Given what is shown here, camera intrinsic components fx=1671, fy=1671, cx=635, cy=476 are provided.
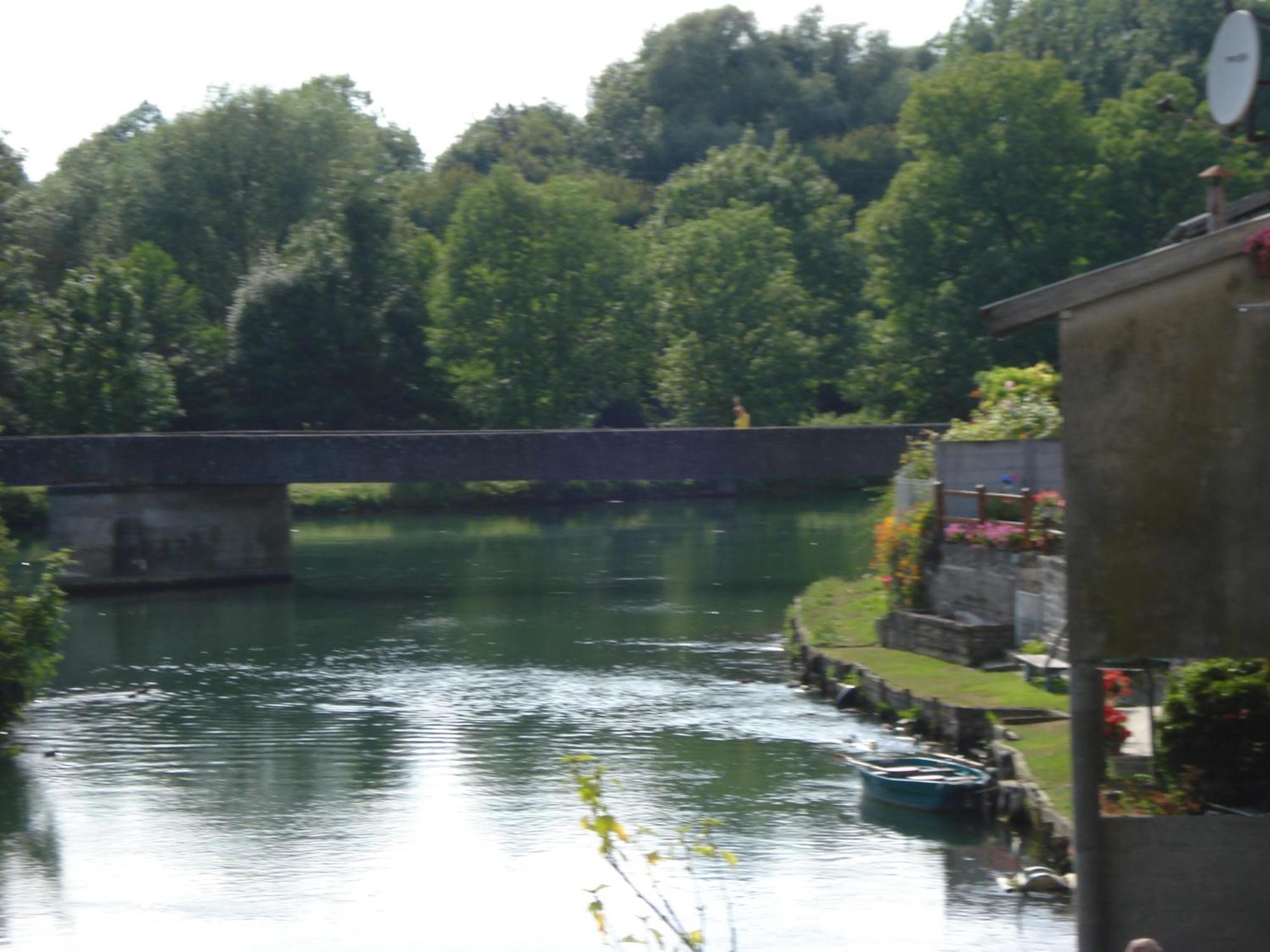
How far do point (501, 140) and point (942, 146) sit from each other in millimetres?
50279

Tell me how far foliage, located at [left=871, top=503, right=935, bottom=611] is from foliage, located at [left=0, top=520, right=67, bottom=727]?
13.9 metres

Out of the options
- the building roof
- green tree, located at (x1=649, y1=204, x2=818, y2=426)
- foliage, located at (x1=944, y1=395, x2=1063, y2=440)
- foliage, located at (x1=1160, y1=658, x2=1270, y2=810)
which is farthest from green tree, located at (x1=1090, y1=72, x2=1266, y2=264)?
the building roof

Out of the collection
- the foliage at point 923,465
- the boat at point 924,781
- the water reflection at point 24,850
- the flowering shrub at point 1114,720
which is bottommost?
the water reflection at point 24,850

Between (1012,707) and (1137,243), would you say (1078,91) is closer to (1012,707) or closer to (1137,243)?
(1137,243)

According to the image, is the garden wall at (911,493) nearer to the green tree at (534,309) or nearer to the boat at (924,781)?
the boat at (924,781)

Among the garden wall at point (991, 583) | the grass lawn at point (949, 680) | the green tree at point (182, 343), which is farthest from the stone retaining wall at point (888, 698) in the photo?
the green tree at point (182, 343)

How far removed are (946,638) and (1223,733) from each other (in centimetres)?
1390

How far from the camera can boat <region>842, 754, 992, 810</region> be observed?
19.7 meters

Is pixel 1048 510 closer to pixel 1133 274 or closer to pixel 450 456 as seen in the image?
pixel 1133 274

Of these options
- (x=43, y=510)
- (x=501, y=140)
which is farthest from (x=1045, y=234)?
(x=501, y=140)

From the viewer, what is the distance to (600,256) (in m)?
69.3

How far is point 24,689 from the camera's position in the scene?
24500 mm

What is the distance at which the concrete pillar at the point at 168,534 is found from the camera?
43.6 m

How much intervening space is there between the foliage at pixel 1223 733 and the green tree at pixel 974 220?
1728 inches
